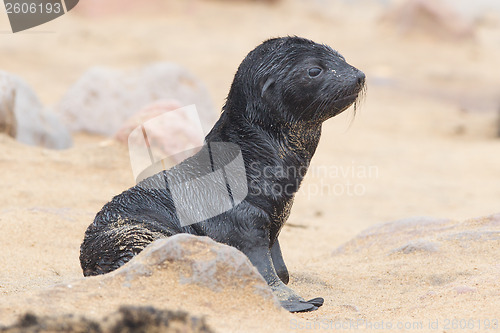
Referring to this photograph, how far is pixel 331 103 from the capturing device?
4.16m

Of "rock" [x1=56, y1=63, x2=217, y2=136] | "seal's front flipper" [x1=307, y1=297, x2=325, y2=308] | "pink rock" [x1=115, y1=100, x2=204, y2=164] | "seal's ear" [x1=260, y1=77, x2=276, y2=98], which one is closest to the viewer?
"seal's front flipper" [x1=307, y1=297, x2=325, y2=308]

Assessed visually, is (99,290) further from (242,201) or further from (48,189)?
(48,189)

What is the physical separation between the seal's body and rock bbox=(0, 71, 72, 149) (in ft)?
14.1

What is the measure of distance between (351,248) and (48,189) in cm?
295

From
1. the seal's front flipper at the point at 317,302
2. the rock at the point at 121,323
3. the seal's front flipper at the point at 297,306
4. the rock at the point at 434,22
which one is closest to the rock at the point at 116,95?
the seal's front flipper at the point at 317,302

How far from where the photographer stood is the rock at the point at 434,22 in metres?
20.1

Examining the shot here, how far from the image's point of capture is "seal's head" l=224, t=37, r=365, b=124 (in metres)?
4.13

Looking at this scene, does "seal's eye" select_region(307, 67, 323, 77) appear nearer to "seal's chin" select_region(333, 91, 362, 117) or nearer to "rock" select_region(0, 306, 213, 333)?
"seal's chin" select_region(333, 91, 362, 117)

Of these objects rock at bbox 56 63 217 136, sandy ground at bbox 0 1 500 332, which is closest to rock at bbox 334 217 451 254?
sandy ground at bbox 0 1 500 332

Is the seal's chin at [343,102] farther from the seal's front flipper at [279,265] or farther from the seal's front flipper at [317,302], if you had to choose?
the seal's front flipper at [317,302]

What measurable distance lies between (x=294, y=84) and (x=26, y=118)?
5389 mm

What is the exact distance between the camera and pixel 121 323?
2.72 meters

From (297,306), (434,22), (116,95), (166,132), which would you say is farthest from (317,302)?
(434,22)

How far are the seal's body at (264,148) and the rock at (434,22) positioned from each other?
16942 millimetres
